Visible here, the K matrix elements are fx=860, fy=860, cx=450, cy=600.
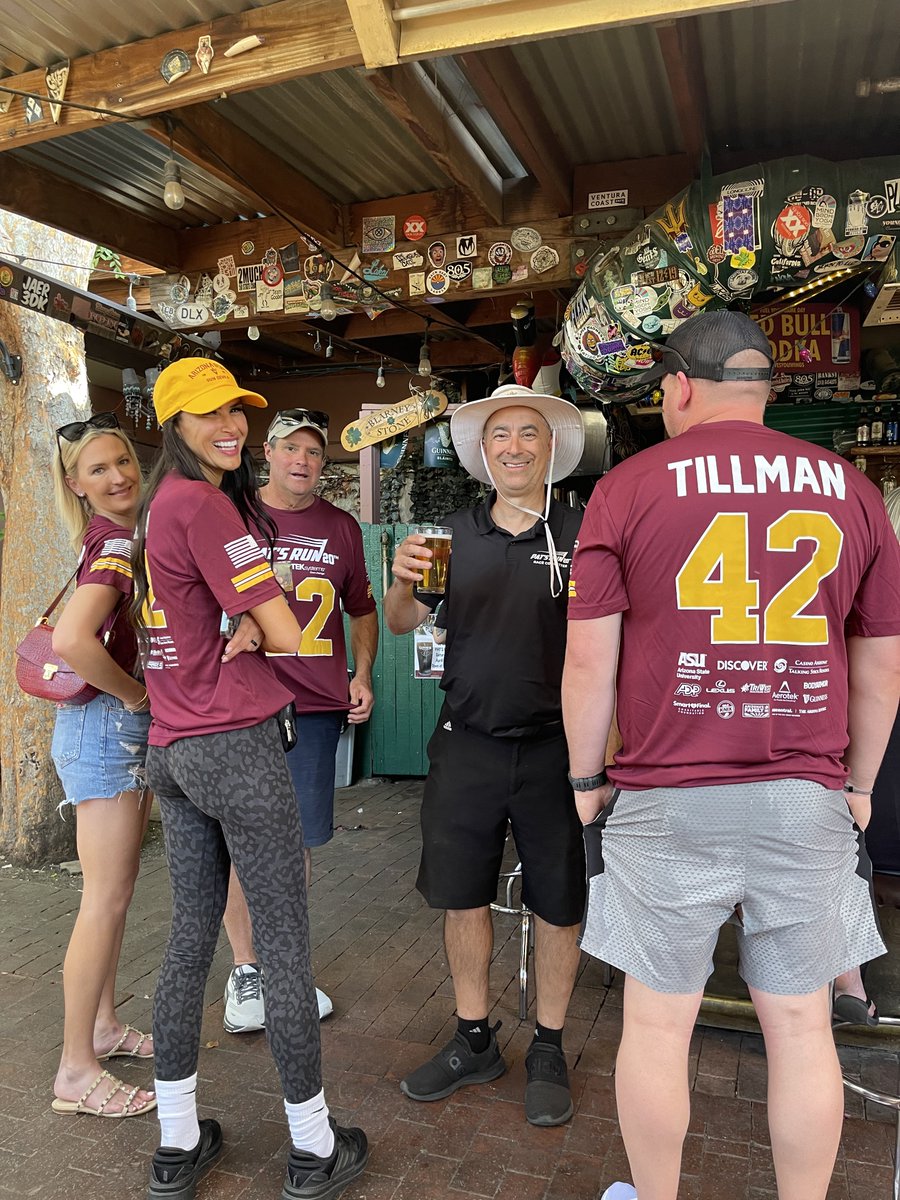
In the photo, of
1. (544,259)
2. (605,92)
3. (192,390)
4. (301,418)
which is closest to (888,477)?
(544,259)

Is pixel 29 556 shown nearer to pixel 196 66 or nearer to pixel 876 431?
pixel 196 66

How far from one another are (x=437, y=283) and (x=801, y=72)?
198cm

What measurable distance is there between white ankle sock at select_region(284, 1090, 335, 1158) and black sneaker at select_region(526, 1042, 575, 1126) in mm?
643

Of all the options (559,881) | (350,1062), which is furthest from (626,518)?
(350,1062)

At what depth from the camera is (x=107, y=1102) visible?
8.22ft

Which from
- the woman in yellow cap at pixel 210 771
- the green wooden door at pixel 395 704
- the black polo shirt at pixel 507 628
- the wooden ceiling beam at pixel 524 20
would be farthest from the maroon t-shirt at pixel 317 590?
the green wooden door at pixel 395 704

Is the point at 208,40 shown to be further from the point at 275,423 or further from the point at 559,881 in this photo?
the point at 559,881

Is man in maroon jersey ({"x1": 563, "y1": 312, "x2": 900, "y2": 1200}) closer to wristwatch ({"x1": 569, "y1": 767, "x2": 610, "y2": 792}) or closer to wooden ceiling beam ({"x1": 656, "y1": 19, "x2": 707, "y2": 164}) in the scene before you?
wristwatch ({"x1": 569, "y1": 767, "x2": 610, "y2": 792})

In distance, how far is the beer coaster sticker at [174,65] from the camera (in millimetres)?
2941

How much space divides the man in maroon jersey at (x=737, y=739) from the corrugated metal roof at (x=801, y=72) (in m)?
2.06

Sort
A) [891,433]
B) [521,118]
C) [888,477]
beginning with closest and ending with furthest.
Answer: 1. [521,118]
2. [891,433]
3. [888,477]

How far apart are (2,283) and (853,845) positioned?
4.14 metres

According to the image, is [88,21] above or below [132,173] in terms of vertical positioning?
below

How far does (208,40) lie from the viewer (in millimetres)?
2893
